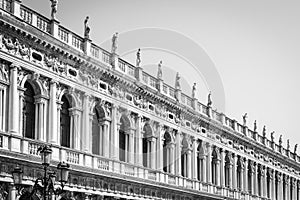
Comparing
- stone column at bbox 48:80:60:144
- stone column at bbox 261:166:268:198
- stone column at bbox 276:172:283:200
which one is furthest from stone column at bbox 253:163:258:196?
stone column at bbox 48:80:60:144

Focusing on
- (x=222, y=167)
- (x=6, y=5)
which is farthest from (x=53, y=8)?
(x=222, y=167)

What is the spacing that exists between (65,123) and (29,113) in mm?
2382

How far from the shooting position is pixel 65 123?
25.9 meters

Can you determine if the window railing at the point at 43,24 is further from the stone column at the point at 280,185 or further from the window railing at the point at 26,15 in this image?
the stone column at the point at 280,185

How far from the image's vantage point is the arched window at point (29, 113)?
926 inches

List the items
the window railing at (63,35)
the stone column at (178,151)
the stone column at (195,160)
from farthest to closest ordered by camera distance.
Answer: the stone column at (195,160) → the stone column at (178,151) → the window railing at (63,35)

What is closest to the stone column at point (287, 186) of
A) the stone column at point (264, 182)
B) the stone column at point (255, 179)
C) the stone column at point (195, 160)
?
the stone column at point (264, 182)

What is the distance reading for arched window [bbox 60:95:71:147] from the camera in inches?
1008

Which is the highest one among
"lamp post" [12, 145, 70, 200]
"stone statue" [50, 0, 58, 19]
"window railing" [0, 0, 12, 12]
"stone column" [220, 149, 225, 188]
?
"stone statue" [50, 0, 58, 19]

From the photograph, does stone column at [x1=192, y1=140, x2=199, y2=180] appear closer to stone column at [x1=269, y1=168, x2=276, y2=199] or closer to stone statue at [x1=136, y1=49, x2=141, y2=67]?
stone statue at [x1=136, y1=49, x2=141, y2=67]

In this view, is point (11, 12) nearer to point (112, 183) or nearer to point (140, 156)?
point (112, 183)

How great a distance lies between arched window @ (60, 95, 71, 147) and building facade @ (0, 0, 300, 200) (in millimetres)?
40

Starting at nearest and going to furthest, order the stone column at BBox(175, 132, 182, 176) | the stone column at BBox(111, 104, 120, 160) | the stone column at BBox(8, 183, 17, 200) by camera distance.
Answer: the stone column at BBox(8, 183, 17, 200) → the stone column at BBox(111, 104, 120, 160) → the stone column at BBox(175, 132, 182, 176)

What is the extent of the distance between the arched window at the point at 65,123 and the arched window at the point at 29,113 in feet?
6.01
